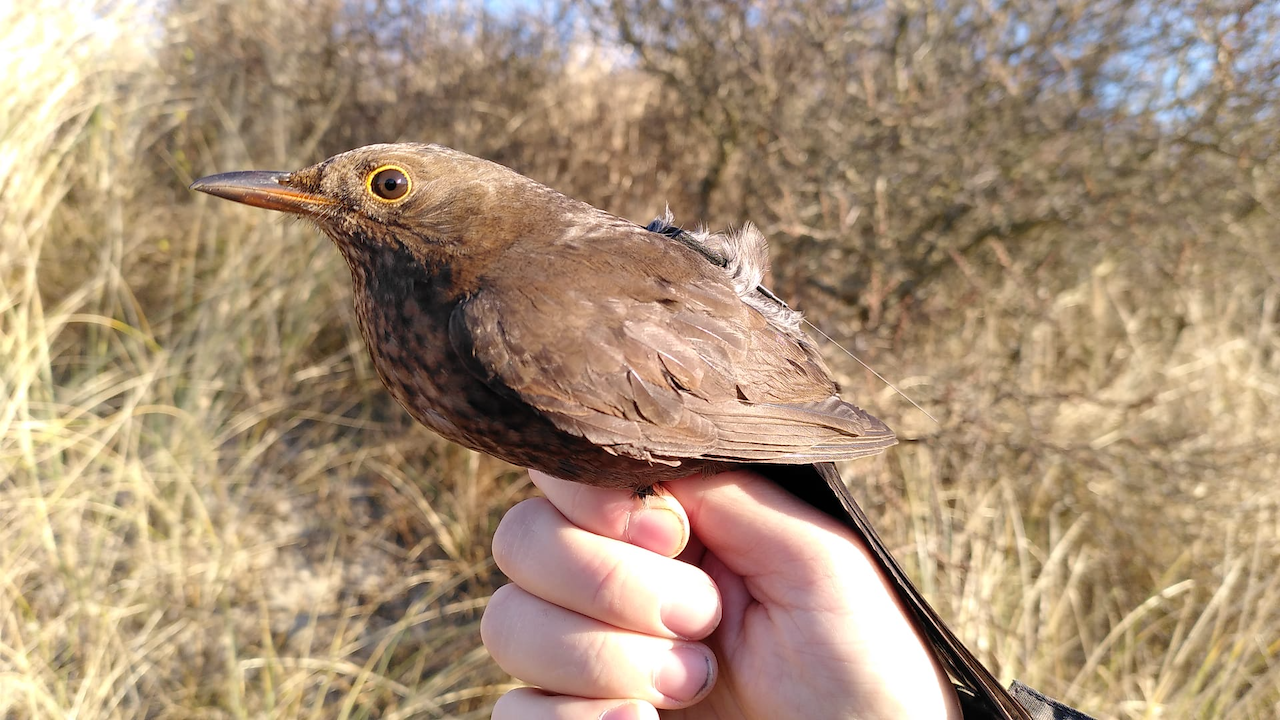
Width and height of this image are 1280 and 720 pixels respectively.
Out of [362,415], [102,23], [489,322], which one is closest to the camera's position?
[489,322]

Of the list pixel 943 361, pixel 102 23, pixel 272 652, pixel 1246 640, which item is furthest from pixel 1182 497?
pixel 102 23

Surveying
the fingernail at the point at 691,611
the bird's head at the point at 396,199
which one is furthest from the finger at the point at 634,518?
the bird's head at the point at 396,199

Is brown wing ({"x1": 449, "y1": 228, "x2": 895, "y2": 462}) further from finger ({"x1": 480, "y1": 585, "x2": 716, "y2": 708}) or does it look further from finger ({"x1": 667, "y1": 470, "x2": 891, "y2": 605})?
finger ({"x1": 480, "y1": 585, "x2": 716, "y2": 708})

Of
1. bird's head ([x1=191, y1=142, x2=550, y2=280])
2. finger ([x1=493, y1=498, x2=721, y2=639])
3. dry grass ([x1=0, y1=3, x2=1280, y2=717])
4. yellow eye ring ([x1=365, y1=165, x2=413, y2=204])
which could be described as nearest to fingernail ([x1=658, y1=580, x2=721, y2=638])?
finger ([x1=493, y1=498, x2=721, y2=639])

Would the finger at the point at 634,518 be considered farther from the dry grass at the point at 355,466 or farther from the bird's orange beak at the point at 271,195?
the dry grass at the point at 355,466

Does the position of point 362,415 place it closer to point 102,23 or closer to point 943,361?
point 102,23

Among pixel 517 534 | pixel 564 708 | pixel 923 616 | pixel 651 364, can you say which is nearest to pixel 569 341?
pixel 651 364
